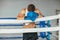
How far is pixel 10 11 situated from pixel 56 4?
6.31 ft

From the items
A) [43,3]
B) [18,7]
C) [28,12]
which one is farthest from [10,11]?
[28,12]

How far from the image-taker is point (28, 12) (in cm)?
252

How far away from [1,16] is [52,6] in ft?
6.96

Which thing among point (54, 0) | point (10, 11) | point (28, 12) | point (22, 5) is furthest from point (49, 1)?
point (28, 12)

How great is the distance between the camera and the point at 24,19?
2.48 metres

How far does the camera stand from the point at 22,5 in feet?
19.9

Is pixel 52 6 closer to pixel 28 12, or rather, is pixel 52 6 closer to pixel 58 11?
pixel 58 11

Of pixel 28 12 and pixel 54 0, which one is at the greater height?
pixel 54 0

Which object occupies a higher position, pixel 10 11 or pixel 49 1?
pixel 49 1

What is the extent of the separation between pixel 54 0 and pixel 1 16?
226cm

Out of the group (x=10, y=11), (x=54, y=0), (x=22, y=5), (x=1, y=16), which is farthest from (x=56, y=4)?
(x=1, y=16)

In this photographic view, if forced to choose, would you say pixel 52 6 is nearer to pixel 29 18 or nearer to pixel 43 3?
pixel 43 3

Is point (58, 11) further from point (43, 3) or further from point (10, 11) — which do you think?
point (10, 11)

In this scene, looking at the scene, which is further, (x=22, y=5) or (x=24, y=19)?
(x=22, y=5)
